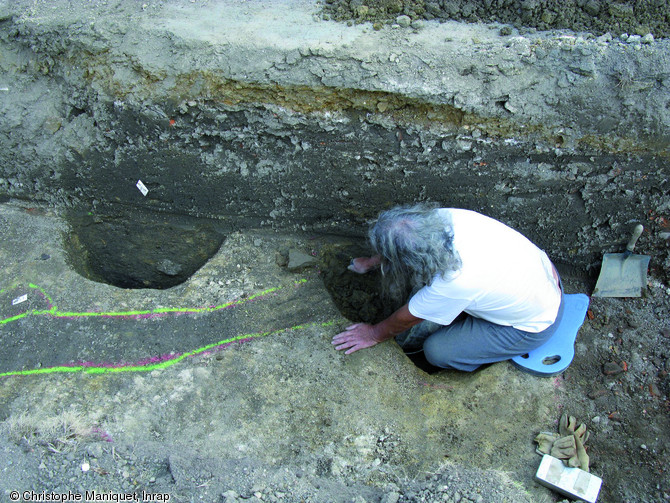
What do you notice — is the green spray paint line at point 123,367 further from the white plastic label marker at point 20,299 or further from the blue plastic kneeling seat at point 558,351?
the blue plastic kneeling seat at point 558,351

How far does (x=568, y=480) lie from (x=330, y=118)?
7.18 feet

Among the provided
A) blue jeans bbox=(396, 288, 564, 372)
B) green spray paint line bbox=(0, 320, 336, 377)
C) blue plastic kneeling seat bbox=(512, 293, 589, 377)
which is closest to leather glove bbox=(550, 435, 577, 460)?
blue plastic kneeling seat bbox=(512, 293, 589, 377)

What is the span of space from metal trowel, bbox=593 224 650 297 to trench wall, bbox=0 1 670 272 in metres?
0.08

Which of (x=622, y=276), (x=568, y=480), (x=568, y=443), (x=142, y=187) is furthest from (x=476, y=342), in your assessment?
(x=142, y=187)

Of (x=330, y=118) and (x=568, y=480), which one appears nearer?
(x=568, y=480)

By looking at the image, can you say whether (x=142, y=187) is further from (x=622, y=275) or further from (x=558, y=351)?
(x=622, y=275)

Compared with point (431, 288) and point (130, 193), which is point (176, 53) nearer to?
point (130, 193)

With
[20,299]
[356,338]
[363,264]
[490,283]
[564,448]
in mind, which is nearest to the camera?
[490,283]

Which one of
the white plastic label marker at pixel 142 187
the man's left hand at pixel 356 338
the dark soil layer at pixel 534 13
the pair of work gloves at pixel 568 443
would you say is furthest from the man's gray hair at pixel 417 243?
the white plastic label marker at pixel 142 187

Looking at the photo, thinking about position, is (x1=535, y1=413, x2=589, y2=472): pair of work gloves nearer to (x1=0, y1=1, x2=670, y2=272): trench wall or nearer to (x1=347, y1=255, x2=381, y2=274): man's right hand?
(x1=0, y1=1, x2=670, y2=272): trench wall

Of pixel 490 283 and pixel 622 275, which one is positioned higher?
pixel 490 283

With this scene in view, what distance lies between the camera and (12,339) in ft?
9.06

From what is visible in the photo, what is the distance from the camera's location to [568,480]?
2.35 metres

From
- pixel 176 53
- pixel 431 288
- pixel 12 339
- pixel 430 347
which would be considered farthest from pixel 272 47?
pixel 12 339
